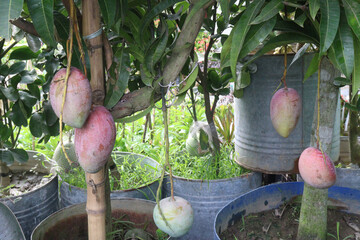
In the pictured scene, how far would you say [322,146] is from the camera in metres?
1.06

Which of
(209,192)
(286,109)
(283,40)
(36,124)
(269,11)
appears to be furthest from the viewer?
(209,192)

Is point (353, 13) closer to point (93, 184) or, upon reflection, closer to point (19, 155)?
point (93, 184)

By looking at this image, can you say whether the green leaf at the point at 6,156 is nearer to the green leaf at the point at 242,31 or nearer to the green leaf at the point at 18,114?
the green leaf at the point at 18,114

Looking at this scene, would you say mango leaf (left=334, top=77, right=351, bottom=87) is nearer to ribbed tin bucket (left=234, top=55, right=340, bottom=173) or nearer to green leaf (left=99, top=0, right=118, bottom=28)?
ribbed tin bucket (left=234, top=55, right=340, bottom=173)

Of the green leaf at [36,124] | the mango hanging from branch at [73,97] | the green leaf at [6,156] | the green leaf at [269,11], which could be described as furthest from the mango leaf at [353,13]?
the green leaf at [6,156]

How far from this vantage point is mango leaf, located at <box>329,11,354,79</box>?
2.46 feet

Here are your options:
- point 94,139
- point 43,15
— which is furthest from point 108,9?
point 94,139

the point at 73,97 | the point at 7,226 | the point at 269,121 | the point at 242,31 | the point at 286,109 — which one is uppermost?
the point at 242,31

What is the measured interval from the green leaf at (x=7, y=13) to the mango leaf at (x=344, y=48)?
0.61 m

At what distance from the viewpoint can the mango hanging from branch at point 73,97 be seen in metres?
0.59

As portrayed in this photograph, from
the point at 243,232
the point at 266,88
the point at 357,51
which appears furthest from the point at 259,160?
the point at 357,51

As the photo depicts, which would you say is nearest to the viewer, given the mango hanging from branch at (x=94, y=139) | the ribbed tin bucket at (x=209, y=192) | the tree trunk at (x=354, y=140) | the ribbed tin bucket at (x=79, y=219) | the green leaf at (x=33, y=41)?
the mango hanging from branch at (x=94, y=139)

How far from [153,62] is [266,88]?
0.86 m

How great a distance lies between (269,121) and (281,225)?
0.47 meters
